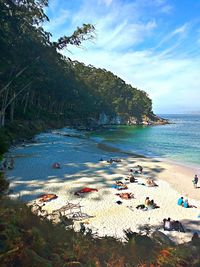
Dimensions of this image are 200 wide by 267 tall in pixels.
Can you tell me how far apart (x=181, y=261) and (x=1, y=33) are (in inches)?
839

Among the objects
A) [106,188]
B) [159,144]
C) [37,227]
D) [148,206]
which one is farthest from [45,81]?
[37,227]

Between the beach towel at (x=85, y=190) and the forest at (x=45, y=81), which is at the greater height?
the forest at (x=45, y=81)

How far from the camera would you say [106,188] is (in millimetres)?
20609

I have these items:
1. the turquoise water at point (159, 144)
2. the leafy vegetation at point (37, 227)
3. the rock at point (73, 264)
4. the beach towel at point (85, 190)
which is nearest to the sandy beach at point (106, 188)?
the beach towel at point (85, 190)

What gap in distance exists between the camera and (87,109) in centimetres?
10400

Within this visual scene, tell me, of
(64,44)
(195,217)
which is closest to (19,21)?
(64,44)

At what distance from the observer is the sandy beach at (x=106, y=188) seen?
14.9 m

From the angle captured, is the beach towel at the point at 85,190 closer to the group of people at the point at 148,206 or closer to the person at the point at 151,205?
the group of people at the point at 148,206

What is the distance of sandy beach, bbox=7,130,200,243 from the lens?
14.9m

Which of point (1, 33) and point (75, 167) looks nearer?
point (1, 33)

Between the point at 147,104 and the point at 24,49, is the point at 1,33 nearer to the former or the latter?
the point at 24,49

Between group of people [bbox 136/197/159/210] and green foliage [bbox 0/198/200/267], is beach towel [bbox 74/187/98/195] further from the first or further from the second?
green foliage [bbox 0/198/200/267]

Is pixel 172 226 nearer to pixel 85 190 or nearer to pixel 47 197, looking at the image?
pixel 85 190

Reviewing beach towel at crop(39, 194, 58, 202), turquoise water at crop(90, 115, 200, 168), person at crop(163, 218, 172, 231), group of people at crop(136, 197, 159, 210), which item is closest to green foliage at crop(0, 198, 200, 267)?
person at crop(163, 218, 172, 231)
